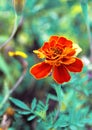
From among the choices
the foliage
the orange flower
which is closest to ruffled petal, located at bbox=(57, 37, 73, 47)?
the orange flower

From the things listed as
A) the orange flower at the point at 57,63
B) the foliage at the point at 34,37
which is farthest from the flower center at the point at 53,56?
the foliage at the point at 34,37

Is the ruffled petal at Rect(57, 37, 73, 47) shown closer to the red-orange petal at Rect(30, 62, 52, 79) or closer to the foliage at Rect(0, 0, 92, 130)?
the red-orange petal at Rect(30, 62, 52, 79)

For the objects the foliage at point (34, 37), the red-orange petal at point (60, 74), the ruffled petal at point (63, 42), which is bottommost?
the red-orange petal at point (60, 74)

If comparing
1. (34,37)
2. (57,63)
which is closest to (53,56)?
(57,63)

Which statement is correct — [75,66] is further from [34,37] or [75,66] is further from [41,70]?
[34,37]

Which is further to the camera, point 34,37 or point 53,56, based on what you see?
point 34,37

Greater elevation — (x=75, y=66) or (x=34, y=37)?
(x=34, y=37)

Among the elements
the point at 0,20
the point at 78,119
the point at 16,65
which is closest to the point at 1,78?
the point at 16,65

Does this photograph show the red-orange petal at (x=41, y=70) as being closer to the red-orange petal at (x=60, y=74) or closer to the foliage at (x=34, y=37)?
the red-orange petal at (x=60, y=74)

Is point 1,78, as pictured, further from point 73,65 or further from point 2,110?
point 73,65
